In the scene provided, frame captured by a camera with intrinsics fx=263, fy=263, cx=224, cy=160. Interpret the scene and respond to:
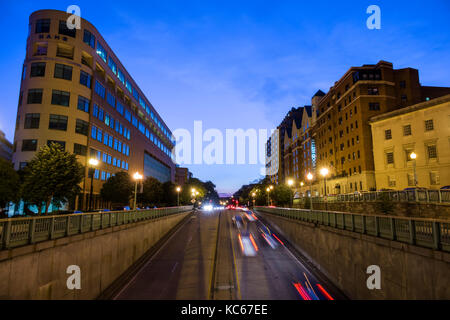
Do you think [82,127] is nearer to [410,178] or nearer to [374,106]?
[410,178]

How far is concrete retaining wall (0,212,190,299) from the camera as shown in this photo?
9.02m

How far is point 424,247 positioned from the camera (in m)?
9.34

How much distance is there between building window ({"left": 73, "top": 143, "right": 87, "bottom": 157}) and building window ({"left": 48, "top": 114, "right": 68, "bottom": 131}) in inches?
125

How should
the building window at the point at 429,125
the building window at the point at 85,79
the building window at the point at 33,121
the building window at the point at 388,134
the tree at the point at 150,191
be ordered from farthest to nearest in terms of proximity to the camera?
the tree at the point at 150,191 < the building window at the point at 85,79 < the building window at the point at 388,134 < the building window at the point at 33,121 < the building window at the point at 429,125

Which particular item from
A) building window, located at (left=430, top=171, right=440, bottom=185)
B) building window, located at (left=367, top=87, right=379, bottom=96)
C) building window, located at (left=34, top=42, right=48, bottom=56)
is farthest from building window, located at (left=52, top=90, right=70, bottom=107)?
building window, located at (left=430, top=171, right=440, bottom=185)

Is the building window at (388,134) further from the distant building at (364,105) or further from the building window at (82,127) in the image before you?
the building window at (82,127)

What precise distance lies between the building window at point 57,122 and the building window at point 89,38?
15.1 m

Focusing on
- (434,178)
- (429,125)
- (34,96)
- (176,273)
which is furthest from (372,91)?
(34,96)

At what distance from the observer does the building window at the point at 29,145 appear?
4100cm

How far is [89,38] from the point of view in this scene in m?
48.6

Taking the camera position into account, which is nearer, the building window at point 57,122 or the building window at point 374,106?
the building window at point 57,122

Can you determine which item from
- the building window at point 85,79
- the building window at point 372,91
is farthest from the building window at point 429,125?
the building window at point 85,79

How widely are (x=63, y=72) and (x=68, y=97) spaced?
4.28 metres
